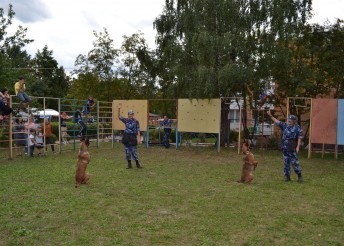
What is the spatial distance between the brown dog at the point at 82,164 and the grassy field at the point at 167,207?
0.24 metres

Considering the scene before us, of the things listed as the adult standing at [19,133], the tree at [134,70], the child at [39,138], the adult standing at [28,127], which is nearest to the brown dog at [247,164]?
the child at [39,138]

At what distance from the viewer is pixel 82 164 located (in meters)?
8.68

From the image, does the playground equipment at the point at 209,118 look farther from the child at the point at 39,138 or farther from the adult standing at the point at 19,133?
the child at the point at 39,138

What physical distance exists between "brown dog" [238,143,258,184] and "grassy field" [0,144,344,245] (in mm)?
352

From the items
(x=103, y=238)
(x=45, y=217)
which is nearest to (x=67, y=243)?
(x=103, y=238)

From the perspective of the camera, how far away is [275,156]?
53.8 ft

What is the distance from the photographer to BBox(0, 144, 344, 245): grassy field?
5.36 meters

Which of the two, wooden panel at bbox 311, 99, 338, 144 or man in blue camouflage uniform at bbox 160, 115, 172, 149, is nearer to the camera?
wooden panel at bbox 311, 99, 338, 144

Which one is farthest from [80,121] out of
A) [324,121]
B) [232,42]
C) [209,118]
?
[324,121]

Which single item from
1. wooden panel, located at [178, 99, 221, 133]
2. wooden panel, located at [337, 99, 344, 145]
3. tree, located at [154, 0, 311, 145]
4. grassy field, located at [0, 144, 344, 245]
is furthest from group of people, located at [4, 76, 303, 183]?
tree, located at [154, 0, 311, 145]

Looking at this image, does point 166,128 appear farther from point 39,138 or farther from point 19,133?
point 19,133

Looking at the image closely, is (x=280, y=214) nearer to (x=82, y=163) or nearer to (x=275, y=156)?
(x=82, y=163)

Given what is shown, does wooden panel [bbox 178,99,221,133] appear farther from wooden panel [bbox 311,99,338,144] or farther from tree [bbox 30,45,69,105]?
tree [bbox 30,45,69,105]

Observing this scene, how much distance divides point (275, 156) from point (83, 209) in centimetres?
1152
